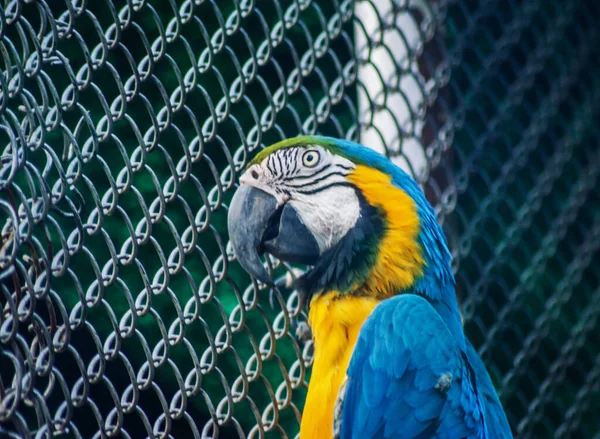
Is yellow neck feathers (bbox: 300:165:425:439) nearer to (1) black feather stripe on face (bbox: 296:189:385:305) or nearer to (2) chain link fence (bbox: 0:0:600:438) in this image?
(1) black feather stripe on face (bbox: 296:189:385:305)

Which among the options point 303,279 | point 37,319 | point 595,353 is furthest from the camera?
point 595,353

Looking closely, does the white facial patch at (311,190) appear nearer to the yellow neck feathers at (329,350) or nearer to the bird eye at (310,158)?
the bird eye at (310,158)

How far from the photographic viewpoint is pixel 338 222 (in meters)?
1.39

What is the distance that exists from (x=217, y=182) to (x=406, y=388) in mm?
582

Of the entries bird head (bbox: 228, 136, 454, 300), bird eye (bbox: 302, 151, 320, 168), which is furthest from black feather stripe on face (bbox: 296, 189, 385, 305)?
bird eye (bbox: 302, 151, 320, 168)

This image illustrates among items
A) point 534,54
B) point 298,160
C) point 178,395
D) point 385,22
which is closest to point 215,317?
point 178,395

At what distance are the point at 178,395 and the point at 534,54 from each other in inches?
66.1

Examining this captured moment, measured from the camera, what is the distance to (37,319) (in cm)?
120

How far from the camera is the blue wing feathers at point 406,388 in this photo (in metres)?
1.22

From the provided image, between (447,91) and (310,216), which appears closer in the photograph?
(310,216)

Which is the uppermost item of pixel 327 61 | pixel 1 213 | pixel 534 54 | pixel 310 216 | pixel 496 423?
pixel 534 54

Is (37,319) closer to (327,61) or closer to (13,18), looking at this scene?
(13,18)

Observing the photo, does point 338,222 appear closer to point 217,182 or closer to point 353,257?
point 353,257

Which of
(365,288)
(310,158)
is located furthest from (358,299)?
(310,158)
